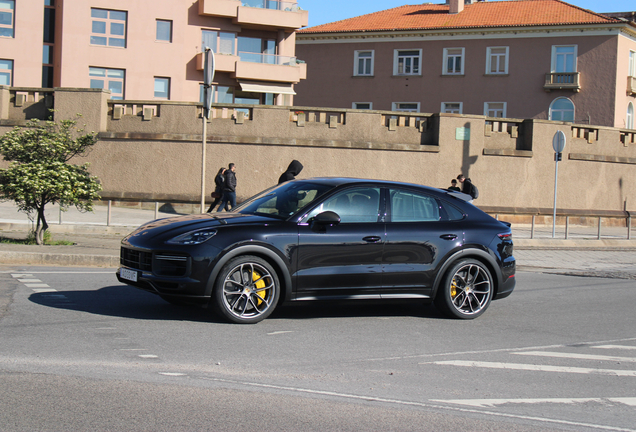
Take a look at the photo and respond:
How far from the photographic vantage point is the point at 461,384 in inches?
214

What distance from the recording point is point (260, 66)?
4072 centimetres

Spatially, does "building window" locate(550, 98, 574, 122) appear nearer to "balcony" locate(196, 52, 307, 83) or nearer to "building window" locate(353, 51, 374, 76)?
"building window" locate(353, 51, 374, 76)

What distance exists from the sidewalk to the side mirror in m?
5.30

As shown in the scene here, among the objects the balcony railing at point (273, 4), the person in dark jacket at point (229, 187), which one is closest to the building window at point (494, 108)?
the balcony railing at point (273, 4)

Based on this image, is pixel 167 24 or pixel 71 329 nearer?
pixel 71 329

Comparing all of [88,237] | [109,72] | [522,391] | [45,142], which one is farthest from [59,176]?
[109,72]

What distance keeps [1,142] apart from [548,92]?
36.5 meters

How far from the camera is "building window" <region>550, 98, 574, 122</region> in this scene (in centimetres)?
4272

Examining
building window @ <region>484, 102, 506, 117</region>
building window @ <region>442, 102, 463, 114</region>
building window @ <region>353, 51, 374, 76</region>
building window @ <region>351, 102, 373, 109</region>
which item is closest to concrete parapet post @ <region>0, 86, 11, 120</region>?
building window @ <region>351, 102, 373, 109</region>

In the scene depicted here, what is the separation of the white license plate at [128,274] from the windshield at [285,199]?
53.5 inches

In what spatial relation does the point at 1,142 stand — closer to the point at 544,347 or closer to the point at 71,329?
the point at 71,329

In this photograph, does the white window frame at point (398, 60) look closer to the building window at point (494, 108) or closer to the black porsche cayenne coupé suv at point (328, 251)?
the building window at point (494, 108)

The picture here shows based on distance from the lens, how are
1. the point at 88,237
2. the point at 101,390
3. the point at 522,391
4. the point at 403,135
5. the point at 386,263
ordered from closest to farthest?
the point at 101,390 → the point at 522,391 → the point at 386,263 → the point at 88,237 → the point at 403,135

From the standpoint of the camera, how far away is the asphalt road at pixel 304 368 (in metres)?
4.48
